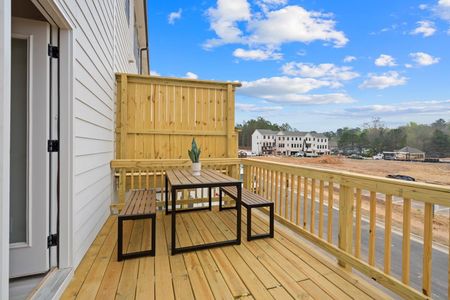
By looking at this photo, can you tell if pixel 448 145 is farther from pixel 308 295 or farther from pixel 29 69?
pixel 29 69

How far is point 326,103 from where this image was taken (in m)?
45.1

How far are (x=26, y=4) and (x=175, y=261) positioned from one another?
2353 mm

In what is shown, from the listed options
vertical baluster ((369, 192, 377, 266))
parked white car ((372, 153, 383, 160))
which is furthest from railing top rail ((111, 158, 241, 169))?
parked white car ((372, 153, 383, 160))

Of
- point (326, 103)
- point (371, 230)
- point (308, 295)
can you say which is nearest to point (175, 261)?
point (308, 295)

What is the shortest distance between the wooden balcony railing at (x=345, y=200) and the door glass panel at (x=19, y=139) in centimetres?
171

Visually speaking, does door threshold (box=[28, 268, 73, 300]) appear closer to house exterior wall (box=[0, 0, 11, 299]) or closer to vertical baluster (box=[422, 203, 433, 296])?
house exterior wall (box=[0, 0, 11, 299])

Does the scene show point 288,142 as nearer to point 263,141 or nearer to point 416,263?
point 263,141

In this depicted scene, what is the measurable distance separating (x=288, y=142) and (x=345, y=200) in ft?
161

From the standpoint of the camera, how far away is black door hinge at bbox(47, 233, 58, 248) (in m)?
1.88

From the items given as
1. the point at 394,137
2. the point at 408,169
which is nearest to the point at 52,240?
the point at 408,169

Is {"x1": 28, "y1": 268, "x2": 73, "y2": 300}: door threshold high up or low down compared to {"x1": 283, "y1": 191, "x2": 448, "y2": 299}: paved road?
up

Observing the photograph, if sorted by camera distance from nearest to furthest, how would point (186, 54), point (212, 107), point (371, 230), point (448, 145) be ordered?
point (371, 230) < point (212, 107) < point (186, 54) < point (448, 145)

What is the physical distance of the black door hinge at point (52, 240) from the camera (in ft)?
6.18

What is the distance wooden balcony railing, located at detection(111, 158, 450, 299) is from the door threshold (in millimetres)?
1790
